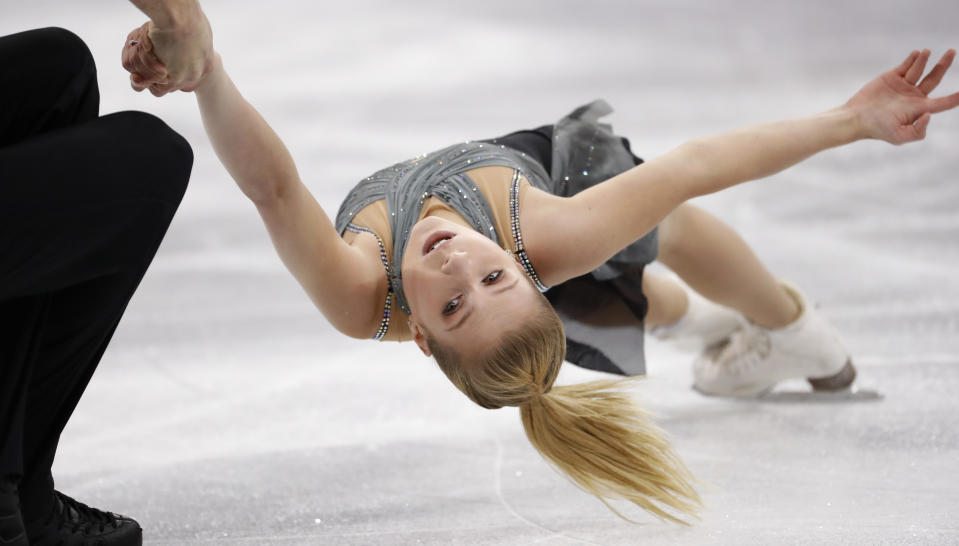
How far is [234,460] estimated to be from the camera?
2.25m

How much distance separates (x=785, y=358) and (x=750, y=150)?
2.84 ft

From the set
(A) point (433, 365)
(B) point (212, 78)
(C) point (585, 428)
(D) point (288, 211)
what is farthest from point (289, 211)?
(A) point (433, 365)

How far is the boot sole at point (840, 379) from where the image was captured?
253cm

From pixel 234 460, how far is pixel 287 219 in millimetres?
791

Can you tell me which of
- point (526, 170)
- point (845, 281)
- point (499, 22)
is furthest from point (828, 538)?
point (499, 22)

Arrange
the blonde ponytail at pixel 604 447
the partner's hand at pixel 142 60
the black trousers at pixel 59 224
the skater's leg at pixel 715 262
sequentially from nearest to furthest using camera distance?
1. the black trousers at pixel 59 224
2. the partner's hand at pixel 142 60
3. the blonde ponytail at pixel 604 447
4. the skater's leg at pixel 715 262

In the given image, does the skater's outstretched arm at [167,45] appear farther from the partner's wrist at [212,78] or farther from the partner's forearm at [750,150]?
the partner's forearm at [750,150]

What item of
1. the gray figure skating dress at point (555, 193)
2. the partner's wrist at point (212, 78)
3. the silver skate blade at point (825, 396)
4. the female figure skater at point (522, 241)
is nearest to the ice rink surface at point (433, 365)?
the silver skate blade at point (825, 396)

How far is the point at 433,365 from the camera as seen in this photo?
293 cm

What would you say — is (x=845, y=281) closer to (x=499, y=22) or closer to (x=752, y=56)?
(x=752, y=56)

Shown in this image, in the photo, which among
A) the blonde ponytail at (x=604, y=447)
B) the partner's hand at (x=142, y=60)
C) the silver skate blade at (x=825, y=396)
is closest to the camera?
the partner's hand at (x=142, y=60)

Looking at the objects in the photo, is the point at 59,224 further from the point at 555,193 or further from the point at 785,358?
the point at 785,358

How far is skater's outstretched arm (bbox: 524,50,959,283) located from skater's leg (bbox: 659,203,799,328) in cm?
45

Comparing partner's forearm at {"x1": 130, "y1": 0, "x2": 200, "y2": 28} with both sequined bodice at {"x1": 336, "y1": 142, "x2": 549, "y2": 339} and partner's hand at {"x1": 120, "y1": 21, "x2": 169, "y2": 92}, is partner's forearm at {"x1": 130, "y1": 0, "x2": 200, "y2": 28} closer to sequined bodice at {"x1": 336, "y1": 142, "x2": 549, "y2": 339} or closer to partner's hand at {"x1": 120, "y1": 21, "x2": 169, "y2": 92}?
partner's hand at {"x1": 120, "y1": 21, "x2": 169, "y2": 92}
